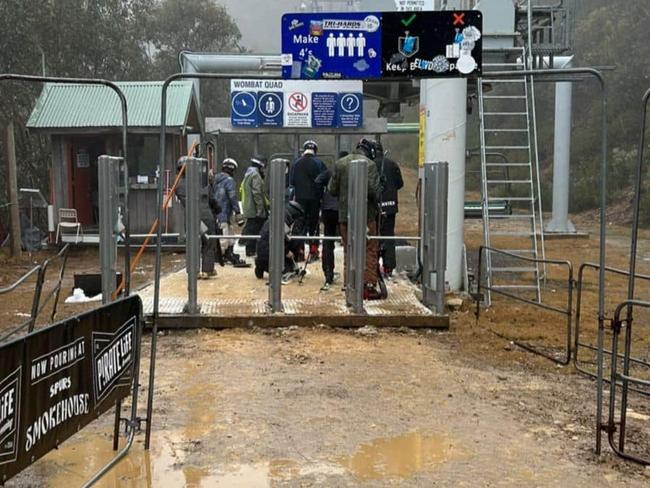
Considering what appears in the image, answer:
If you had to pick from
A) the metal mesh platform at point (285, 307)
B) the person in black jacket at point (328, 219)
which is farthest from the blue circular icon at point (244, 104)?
the person in black jacket at point (328, 219)

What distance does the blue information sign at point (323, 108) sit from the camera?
1623cm

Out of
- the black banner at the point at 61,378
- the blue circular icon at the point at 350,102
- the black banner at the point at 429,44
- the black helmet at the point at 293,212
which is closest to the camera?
the black banner at the point at 61,378

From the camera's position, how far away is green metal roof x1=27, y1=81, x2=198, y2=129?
15390 mm

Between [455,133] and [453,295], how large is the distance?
210 centimetres

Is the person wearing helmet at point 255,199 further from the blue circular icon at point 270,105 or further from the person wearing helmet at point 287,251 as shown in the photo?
the blue circular icon at point 270,105

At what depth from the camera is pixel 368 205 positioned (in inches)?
337

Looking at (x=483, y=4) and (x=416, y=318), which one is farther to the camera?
(x=483, y=4)

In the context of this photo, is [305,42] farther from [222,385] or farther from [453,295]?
[453,295]

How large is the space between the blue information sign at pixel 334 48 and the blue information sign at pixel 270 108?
1115cm

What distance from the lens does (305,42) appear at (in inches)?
194

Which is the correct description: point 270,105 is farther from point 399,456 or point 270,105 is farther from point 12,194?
point 399,456

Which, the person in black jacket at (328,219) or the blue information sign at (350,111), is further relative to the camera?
the blue information sign at (350,111)

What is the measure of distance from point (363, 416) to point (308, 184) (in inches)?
224

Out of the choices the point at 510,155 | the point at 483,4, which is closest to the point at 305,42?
the point at 483,4
